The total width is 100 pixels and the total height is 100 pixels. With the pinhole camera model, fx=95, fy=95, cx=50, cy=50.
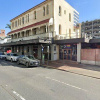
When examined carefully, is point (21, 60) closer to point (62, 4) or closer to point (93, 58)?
point (93, 58)

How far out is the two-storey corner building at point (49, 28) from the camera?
17.8 metres

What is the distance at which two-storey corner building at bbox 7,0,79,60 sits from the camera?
17777 millimetres

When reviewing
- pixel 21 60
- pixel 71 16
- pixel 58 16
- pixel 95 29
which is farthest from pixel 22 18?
pixel 95 29

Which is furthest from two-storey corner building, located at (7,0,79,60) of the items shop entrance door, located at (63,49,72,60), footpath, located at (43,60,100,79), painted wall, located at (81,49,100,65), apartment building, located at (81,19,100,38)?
apartment building, located at (81,19,100,38)

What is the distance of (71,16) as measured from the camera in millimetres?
24531

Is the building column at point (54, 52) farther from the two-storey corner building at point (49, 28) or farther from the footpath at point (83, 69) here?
the footpath at point (83, 69)

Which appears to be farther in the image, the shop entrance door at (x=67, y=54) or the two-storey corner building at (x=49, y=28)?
the two-storey corner building at (x=49, y=28)

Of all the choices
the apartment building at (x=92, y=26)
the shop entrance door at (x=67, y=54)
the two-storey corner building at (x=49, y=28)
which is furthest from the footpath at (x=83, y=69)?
the apartment building at (x=92, y=26)

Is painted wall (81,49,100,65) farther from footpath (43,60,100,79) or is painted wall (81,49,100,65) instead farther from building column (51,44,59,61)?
building column (51,44,59,61)

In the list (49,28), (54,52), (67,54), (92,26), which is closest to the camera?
(67,54)

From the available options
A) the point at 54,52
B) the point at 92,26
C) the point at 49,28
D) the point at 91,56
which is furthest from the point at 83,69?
the point at 92,26

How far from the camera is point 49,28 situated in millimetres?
19250

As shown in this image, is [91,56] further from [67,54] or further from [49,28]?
[49,28]

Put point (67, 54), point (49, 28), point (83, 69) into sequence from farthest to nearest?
point (49, 28)
point (67, 54)
point (83, 69)
